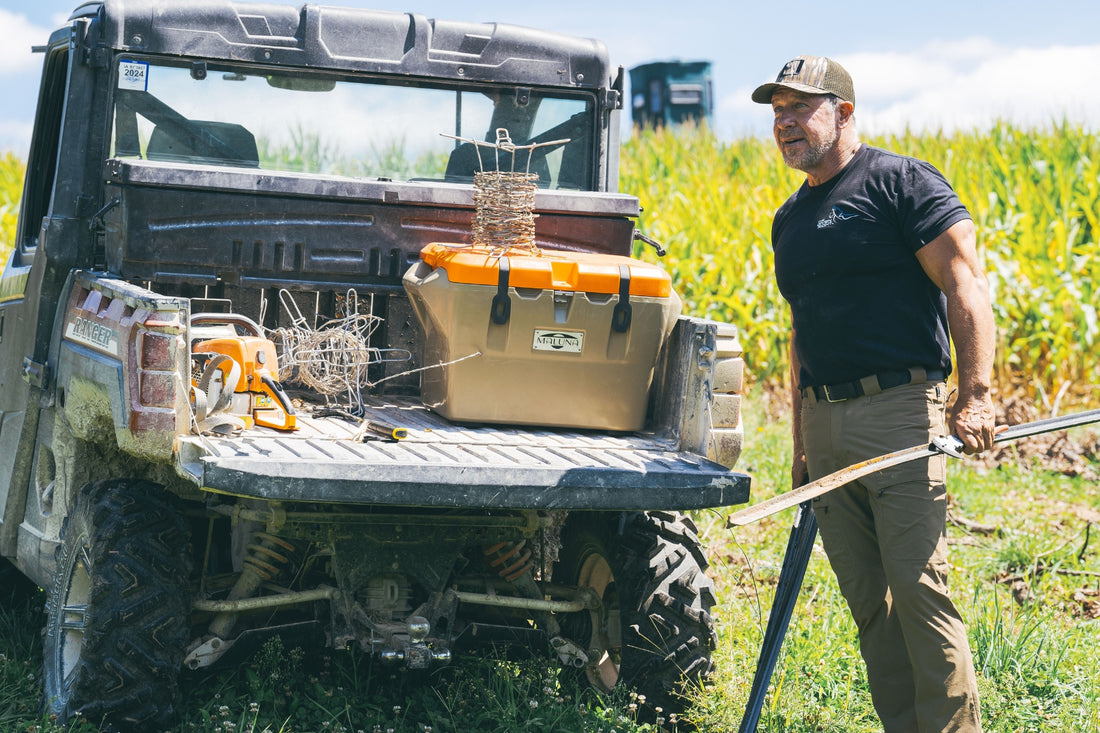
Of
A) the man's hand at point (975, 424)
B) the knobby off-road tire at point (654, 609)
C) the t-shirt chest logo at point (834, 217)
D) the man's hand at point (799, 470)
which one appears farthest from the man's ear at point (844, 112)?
the knobby off-road tire at point (654, 609)

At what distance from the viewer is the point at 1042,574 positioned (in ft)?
21.2

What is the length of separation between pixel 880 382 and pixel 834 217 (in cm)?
54

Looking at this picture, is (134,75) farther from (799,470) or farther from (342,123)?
(799,470)

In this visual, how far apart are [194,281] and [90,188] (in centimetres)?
62

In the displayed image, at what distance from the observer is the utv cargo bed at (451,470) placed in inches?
138

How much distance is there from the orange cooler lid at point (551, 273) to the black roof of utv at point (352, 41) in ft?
4.15

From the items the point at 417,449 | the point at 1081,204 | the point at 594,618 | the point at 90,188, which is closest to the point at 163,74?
the point at 90,188

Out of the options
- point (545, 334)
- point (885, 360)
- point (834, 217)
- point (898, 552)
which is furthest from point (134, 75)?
point (898, 552)

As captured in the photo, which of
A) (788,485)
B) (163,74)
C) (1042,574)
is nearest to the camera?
(163,74)

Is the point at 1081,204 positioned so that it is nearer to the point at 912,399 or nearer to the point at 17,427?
the point at 912,399

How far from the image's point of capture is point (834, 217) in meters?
3.91

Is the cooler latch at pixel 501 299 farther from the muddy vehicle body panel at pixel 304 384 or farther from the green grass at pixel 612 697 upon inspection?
the green grass at pixel 612 697

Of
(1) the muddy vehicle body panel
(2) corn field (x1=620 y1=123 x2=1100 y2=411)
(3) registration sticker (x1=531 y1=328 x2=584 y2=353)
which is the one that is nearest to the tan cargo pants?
(1) the muddy vehicle body panel

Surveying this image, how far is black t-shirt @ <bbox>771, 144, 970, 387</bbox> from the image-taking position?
3.78m
